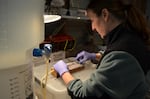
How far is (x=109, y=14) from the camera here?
1149mm

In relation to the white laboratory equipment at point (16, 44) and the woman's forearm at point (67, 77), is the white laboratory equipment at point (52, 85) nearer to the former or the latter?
the woman's forearm at point (67, 77)

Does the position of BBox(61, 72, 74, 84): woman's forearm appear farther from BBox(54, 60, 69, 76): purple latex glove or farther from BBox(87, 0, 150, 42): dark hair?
BBox(87, 0, 150, 42): dark hair

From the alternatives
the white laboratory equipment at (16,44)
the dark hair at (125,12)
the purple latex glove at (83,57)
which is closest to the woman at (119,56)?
the dark hair at (125,12)

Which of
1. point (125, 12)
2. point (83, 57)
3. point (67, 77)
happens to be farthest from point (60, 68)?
point (125, 12)

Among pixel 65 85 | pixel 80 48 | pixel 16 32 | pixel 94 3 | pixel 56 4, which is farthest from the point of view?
pixel 80 48

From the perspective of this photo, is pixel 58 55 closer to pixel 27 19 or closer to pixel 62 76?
pixel 62 76

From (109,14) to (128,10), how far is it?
96mm

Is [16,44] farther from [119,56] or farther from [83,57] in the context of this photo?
[83,57]

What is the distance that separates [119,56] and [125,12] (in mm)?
235

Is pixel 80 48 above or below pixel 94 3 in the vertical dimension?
below

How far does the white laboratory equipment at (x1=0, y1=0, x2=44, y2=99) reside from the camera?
803mm

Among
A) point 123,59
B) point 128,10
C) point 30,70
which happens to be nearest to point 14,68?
point 30,70

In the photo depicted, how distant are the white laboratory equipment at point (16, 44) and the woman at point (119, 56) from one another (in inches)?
13.2

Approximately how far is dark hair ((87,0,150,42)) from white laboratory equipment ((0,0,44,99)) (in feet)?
1.14
